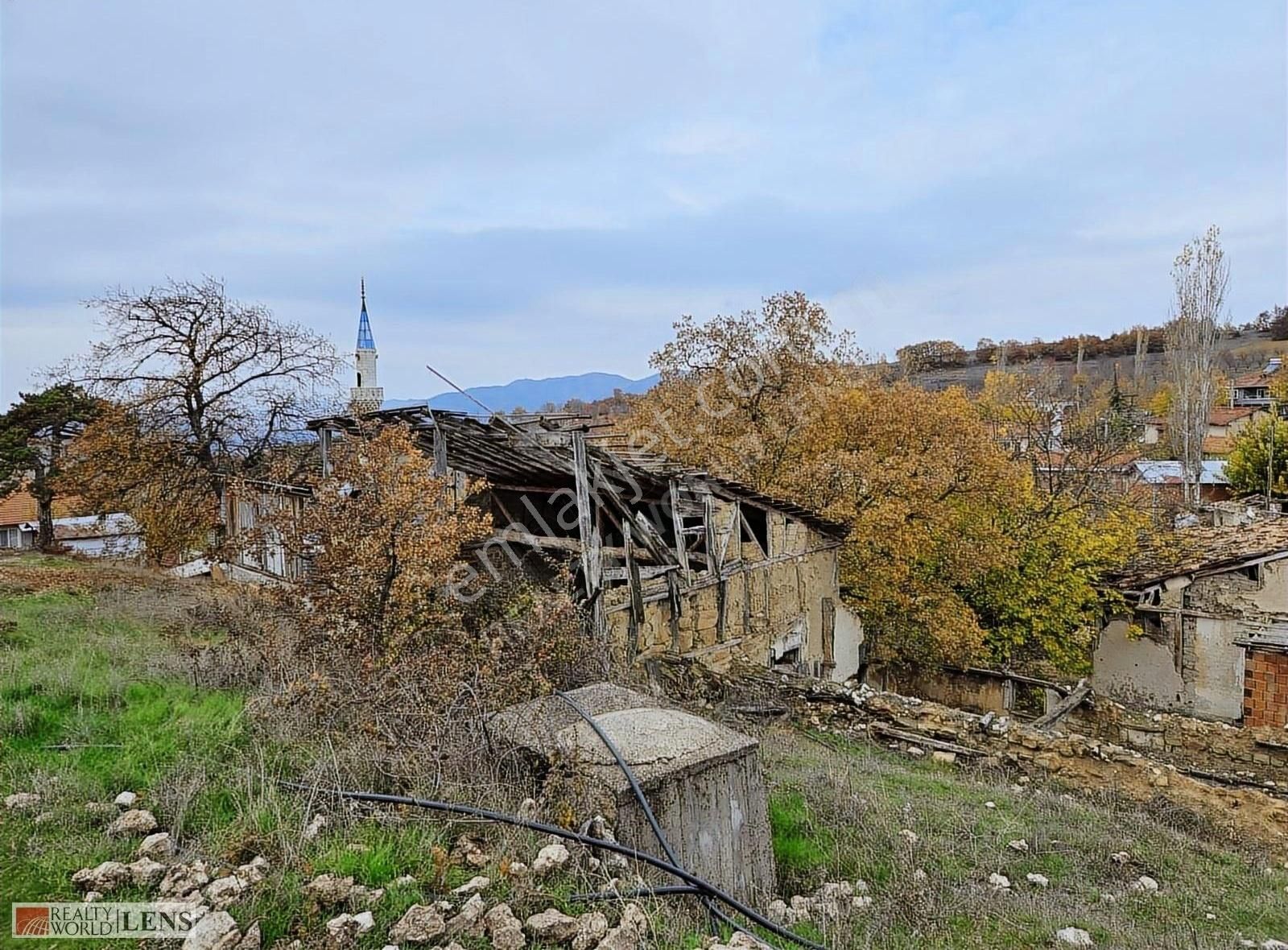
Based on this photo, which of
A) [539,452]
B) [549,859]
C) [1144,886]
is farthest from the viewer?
[539,452]

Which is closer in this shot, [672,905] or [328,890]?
[328,890]

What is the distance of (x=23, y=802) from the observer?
371cm

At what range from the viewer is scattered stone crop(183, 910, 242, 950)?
2.79 meters

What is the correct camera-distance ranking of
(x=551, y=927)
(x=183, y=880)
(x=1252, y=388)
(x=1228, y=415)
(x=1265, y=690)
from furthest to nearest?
(x=1252, y=388) → (x=1228, y=415) → (x=1265, y=690) → (x=183, y=880) → (x=551, y=927)

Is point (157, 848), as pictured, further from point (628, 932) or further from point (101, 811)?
point (628, 932)

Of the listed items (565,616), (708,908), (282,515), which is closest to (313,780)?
(708,908)

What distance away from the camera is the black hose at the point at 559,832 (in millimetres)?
3422

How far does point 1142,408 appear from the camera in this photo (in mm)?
49000

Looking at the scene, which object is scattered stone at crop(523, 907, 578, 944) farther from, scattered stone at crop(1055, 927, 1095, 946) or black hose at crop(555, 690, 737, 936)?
scattered stone at crop(1055, 927, 1095, 946)

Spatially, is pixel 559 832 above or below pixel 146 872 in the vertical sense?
below

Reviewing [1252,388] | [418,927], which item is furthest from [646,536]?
[1252,388]

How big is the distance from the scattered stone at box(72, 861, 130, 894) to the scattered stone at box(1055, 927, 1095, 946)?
4808 mm

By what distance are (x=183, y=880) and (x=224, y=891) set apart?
254 millimetres

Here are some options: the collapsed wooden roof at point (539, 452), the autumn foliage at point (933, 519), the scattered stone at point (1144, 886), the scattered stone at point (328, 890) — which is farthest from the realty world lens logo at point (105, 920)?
the autumn foliage at point (933, 519)
